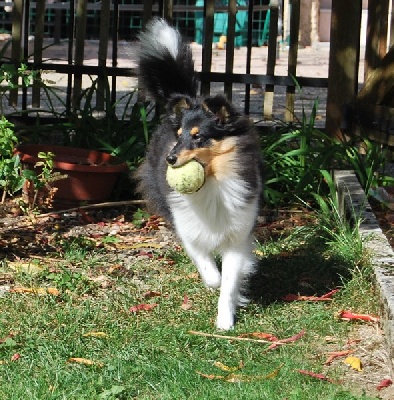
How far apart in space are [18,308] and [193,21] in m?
19.5

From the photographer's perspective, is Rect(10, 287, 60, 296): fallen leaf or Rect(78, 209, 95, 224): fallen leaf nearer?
Rect(10, 287, 60, 296): fallen leaf

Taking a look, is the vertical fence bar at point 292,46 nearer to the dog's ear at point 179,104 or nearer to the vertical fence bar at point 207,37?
the vertical fence bar at point 207,37

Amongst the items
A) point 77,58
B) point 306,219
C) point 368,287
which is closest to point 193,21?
point 77,58

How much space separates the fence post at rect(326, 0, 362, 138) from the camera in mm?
7395

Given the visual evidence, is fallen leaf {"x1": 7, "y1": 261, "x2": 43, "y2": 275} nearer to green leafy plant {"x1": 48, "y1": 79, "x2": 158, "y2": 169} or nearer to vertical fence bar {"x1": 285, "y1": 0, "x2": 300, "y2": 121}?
green leafy plant {"x1": 48, "y1": 79, "x2": 158, "y2": 169}

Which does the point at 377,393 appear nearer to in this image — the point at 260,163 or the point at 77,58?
the point at 260,163

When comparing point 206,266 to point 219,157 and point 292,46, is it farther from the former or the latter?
point 292,46

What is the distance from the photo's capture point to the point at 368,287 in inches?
197

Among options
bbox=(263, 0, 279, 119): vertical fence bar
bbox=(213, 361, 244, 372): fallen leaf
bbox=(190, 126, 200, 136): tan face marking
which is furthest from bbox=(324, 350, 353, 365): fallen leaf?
A: bbox=(263, 0, 279, 119): vertical fence bar

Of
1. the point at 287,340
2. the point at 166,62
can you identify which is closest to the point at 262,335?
the point at 287,340

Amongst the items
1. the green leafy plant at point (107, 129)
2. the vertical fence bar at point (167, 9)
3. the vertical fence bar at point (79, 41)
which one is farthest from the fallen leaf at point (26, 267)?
the vertical fence bar at point (167, 9)

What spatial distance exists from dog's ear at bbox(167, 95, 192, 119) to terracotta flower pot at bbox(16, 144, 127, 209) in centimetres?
173

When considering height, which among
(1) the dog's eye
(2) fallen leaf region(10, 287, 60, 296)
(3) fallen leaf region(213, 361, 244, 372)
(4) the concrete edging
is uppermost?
(1) the dog's eye

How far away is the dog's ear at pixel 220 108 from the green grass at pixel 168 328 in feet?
3.49
